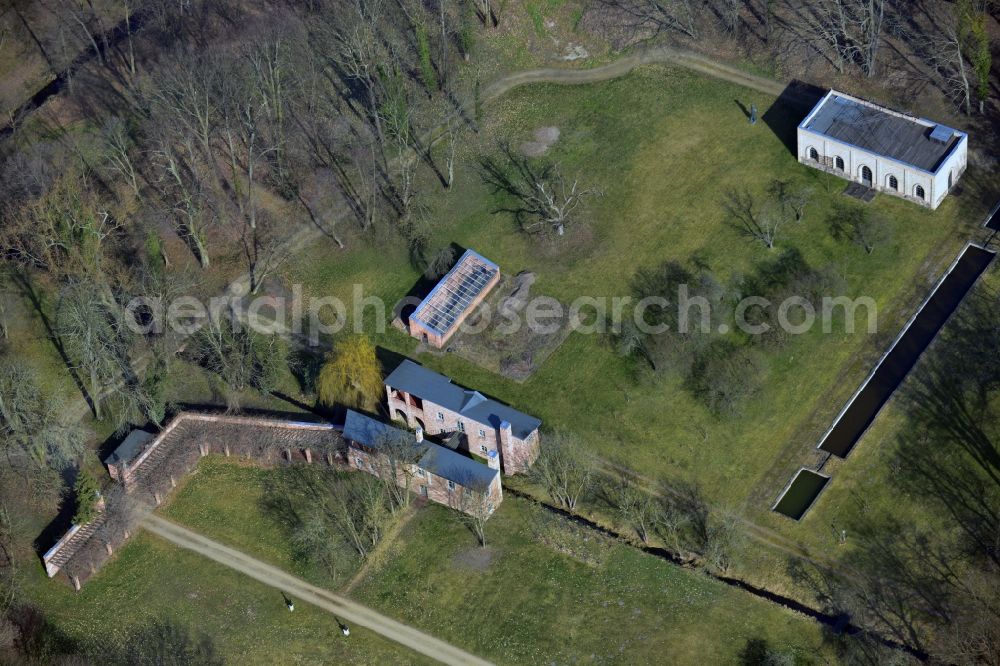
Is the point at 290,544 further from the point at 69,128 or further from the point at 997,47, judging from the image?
the point at 997,47

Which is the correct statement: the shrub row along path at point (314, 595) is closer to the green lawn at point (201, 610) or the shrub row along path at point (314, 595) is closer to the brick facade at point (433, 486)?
the green lawn at point (201, 610)

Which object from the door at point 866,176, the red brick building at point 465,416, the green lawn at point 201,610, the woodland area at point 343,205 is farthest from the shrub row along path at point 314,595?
the door at point 866,176

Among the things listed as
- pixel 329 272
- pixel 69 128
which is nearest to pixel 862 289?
pixel 329 272

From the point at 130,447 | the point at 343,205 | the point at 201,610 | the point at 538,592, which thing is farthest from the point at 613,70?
the point at 201,610

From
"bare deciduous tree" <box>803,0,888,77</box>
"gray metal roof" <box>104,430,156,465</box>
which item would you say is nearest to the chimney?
"gray metal roof" <box>104,430,156,465</box>

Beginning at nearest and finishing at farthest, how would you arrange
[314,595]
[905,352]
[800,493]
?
[314,595]
[800,493]
[905,352]

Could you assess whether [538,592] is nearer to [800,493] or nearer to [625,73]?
[800,493]

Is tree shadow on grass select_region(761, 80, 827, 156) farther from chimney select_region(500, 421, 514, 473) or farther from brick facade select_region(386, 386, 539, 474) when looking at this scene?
chimney select_region(500, 421, 514, 473)
